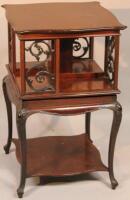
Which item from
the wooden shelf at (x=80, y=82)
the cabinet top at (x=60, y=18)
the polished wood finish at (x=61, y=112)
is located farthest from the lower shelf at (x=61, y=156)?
the cabinet top at (x=60, y=18)

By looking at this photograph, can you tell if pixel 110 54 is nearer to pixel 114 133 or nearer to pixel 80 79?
pixel 80 79

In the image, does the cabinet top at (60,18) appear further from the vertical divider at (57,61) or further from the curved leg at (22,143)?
the curved leg at (22,143)

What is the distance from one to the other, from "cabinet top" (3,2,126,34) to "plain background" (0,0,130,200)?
50cm

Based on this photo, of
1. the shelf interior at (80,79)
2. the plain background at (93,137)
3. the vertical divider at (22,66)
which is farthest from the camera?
the plain background at (93,137)

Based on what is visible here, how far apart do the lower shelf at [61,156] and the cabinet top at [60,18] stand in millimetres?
539

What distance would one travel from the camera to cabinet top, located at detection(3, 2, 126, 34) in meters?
1.68

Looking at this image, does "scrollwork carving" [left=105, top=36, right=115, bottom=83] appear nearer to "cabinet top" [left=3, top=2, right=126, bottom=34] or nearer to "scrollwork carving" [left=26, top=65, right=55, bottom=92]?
"cabinet top" [left=3, top=2, right=126, bottom=34]

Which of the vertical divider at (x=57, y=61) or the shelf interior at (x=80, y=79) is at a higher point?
the vertical divider at (x=57, y=61)

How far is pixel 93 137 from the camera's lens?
93.2 inches

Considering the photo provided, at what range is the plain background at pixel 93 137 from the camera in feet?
6.23

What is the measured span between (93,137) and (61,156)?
362 mm

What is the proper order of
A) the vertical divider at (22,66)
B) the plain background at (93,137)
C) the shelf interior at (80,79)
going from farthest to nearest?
1. the plain background at (93,137)
2. the shelf interior at (80,79)
3. the vertical divider at (22,66)

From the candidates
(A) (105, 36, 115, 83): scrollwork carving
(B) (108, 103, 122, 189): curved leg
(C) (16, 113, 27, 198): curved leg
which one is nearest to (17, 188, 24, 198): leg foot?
(C) (16, 113, 27, 198): curved leg

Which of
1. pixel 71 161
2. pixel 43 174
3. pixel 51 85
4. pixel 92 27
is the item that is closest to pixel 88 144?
pixel 71 161
